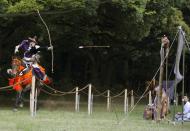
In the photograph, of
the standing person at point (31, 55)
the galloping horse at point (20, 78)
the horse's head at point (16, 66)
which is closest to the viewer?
the standing person at point (31, 55)

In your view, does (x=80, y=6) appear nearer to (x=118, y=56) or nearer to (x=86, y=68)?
(x=118, y=56)

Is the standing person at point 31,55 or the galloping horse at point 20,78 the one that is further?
the galloping horse at point 20,78

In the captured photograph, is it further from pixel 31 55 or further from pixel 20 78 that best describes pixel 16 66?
pixel 31 55

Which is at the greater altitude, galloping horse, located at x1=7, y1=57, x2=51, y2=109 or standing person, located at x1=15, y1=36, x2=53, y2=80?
standing person, located at x1=15, y1=36, x2=53, y2=80

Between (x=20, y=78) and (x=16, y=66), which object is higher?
(x=16, y=66)

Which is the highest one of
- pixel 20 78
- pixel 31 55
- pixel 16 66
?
pixel 31 55

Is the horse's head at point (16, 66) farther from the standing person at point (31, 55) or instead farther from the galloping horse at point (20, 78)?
the standing person at point (31, 55)

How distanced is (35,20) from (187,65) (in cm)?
2174

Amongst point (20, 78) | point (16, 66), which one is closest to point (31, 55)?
point (16, 66)

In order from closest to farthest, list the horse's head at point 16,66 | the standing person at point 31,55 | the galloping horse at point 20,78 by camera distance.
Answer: the standing person at point 31,55
the galloping horse at point 20,78
the horse's head at point 16,66

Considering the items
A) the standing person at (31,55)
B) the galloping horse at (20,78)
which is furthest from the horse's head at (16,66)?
the standing person at (31,55)

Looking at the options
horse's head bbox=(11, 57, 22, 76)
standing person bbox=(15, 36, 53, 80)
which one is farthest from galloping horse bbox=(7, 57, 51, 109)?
standing person bbox=(15, 36, 53, 80)

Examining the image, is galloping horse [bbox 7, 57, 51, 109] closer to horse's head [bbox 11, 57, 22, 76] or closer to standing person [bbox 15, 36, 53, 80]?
horse's head [bbox 11, 57, 22, 76]

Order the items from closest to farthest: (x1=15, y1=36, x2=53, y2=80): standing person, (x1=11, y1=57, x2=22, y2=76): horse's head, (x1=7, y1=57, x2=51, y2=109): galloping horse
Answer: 1. (x1=15, y1=36, x2=53, y2=80): standing person
2. (x1=7, y1=57, x2=51, y2=109): galloping horse
3. (x1=11, y1=57, x2=22, y2=76): horse's head
